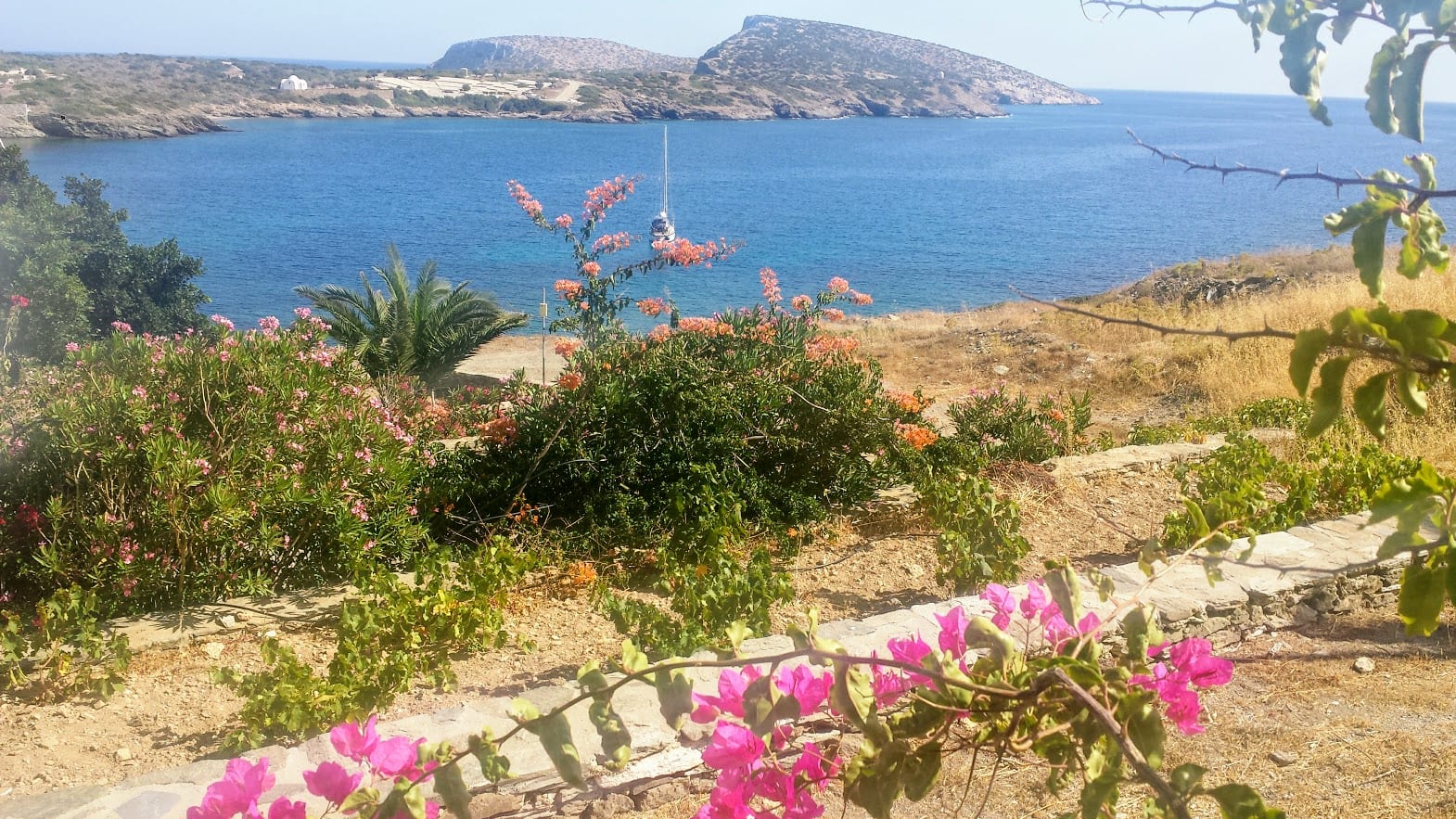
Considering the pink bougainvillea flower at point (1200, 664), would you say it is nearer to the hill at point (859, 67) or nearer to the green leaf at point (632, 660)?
the green leaf at point (632, 660)

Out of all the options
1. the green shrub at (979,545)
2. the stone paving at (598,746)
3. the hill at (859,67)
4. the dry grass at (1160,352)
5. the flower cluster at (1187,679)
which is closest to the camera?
the flower cluster at (1187,679)

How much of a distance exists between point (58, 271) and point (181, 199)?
36.9 metres

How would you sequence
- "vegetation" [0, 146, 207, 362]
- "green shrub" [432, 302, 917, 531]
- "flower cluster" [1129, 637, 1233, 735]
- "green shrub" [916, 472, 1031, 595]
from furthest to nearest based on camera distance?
"vegetation" [0, 146, 207, 362] → "green shrub" [432, 302, 917, 531] → "green shrub" [916, 472, 1031, 595] → "flower cluster" [1129, 637, 1233, 735]

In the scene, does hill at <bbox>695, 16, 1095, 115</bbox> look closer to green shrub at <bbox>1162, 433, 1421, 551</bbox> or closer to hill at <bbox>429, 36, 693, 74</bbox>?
hill at <bbox>429, 36, 693, 74</bbox>

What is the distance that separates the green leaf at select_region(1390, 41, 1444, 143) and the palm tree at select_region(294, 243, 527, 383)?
10259 millimetres

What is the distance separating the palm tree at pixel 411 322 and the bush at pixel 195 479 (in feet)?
23.2

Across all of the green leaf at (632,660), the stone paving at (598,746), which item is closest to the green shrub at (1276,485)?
the stone paving at (598,746)

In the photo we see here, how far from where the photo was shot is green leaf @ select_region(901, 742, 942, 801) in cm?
132

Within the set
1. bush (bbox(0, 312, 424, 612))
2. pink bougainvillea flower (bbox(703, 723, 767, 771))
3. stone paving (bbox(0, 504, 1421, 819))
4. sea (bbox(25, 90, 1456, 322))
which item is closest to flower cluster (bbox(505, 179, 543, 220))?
sea (bbox(25, 90, 1456, 322))

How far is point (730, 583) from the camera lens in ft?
10.9

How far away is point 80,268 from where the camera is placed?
12133 mm

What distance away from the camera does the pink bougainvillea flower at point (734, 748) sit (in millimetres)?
1378

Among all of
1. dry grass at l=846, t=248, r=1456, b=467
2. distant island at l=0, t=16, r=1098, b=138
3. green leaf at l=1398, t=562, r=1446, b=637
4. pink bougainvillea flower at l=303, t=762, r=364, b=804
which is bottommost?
dry grass at l=846, t=248, r=1456, b=467

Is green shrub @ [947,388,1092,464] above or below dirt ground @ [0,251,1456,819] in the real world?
above
